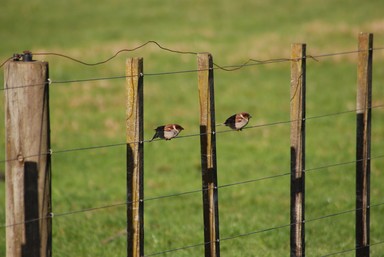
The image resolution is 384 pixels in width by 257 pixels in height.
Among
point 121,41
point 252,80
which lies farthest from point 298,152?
point 121,41

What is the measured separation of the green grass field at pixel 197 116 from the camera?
10.8 m

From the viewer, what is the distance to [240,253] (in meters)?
8.73

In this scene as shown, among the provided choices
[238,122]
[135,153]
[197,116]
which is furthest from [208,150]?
[197,116]

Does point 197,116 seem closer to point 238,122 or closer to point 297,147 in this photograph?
point 297,147

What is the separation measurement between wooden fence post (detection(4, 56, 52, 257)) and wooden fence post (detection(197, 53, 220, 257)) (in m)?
1.44

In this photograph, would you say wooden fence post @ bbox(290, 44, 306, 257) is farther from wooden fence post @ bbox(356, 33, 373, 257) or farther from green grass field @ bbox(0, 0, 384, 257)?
wooden fence post @ bbox(356, 33, 373, 257)

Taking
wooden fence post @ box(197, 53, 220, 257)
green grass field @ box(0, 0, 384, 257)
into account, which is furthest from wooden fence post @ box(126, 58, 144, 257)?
wooden fence post @ box(197, 53, 220, 257)

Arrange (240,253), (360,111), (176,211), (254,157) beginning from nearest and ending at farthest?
(360,111)
(240,253)
(176,211)
(254,157)

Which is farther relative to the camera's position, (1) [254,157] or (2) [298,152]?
(1) [254,157]

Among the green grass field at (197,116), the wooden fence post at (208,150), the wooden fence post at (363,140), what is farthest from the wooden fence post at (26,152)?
the wooden fence post at (363,140)

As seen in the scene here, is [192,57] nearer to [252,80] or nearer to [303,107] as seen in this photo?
[252,80]

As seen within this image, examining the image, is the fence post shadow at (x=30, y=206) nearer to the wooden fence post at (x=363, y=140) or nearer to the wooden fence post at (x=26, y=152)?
the wooden fence post at (x=26, y=152)

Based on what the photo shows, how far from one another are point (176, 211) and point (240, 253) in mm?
3973

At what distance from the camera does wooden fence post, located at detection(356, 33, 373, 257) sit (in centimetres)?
751
